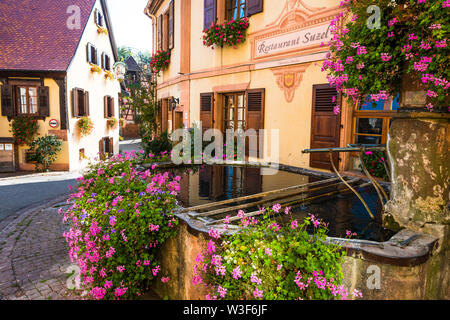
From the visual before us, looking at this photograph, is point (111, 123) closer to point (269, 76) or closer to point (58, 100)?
point (58, 100)

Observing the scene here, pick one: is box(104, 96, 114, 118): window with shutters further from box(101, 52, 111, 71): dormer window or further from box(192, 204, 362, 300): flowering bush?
box(192, 204, 362, 300): flowering bush

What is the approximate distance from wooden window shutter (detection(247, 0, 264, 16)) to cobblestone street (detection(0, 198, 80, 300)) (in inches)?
263

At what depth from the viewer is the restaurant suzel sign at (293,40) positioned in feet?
22.4

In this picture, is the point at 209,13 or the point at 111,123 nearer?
the point at 209,13

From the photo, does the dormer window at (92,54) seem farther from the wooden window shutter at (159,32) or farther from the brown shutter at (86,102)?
the wooden window shutter at (159,32)

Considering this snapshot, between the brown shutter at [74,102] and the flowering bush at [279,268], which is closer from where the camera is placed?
the flowering bush at [279,268]

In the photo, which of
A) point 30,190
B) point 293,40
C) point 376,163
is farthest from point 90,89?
point 376,163

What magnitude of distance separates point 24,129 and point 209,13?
8.23 m

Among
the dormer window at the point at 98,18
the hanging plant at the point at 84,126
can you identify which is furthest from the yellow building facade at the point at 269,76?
the dormer window at the point at 98,18

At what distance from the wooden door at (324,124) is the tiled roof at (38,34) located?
999cm

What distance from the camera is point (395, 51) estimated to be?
2887mm

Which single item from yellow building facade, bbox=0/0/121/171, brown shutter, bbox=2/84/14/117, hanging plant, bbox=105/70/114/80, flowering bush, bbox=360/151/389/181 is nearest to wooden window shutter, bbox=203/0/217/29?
yellow building facade, bbox=0/0/121/171
